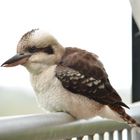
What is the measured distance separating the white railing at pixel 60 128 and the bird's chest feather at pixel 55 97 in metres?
0.02

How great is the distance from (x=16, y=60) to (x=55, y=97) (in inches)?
5.3

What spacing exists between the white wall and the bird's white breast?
31 mm

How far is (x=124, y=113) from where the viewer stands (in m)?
1.00

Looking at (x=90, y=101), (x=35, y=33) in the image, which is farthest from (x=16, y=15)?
(x=90, y=101)

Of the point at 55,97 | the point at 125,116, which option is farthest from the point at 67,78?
the point at 125,116

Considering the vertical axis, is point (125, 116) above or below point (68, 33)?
below

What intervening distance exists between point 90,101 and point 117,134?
0.57 ft

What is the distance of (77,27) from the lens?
94 centimetres

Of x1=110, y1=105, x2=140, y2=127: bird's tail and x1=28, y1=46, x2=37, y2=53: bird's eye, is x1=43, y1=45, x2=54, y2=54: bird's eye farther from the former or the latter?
x1=110, y1=105, x2=140, y2=127: bird's tail

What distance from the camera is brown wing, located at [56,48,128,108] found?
91 cm

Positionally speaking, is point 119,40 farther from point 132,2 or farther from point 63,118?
point 63,118

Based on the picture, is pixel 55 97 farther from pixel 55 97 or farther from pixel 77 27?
pixel 77 27

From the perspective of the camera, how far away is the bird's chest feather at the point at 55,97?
88cm

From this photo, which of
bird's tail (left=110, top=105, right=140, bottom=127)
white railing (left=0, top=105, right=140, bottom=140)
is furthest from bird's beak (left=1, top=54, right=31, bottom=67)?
bird's tail (left=110, top=105, right=140, bottom=127)
